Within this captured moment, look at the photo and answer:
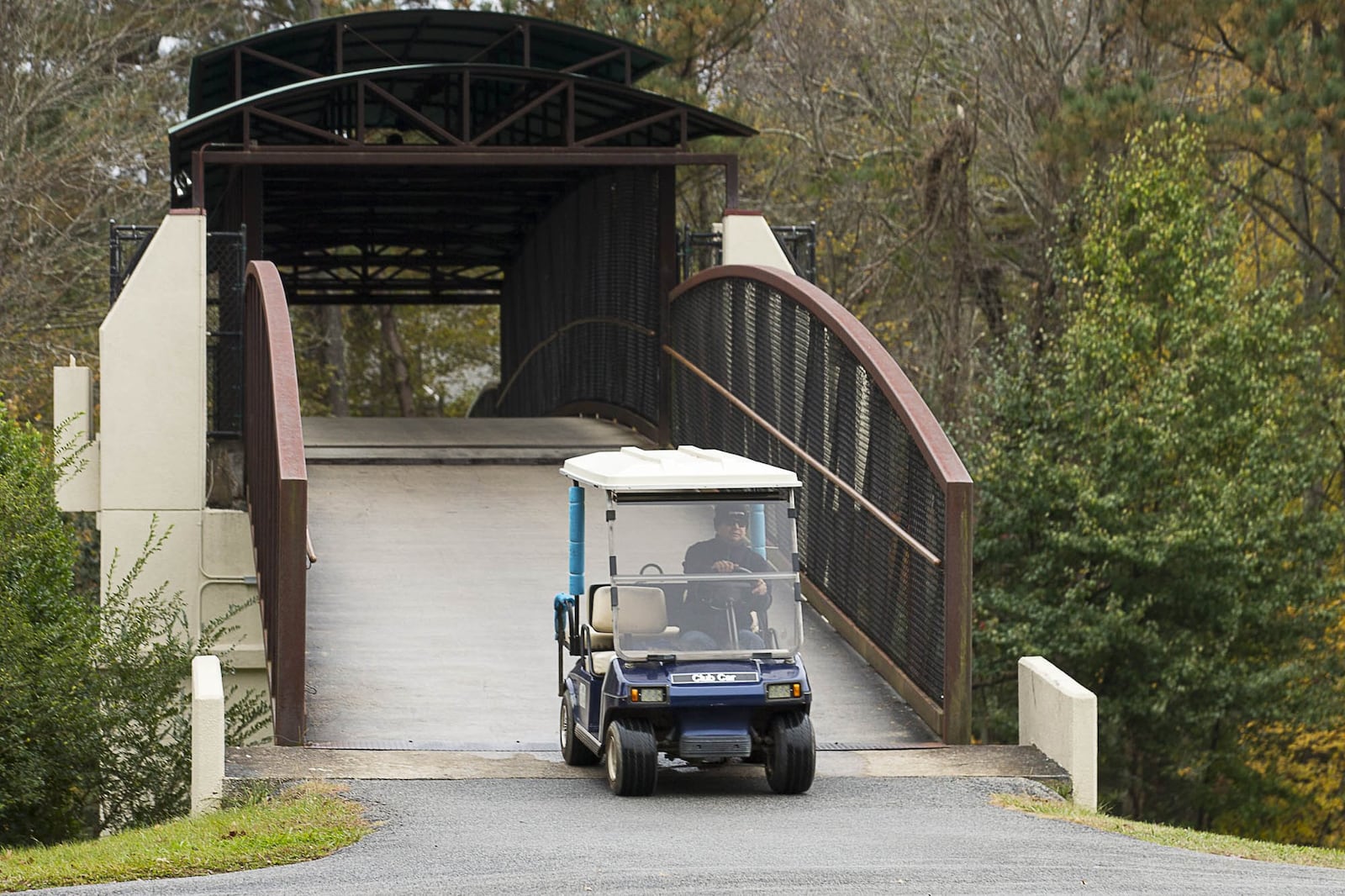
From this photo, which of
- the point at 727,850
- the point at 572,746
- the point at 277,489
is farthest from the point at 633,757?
the point at 277,489

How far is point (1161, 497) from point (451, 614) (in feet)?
45.1

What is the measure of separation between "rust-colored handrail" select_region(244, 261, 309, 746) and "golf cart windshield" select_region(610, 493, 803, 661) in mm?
2331

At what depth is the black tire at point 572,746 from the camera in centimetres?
1051

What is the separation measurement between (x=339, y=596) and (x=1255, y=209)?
2280 cm

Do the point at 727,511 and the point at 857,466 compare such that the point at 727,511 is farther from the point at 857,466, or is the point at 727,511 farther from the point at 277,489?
the point at 857,466

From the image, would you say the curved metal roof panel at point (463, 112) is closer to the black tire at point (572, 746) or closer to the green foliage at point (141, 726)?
the green foliage at point (141, 726)

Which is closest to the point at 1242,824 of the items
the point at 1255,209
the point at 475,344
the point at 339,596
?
the point at 1255,209

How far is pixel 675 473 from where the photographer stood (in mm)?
9898

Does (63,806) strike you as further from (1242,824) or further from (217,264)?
(1242,824)

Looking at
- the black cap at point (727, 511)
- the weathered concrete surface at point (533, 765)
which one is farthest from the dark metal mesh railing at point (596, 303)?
the black cap at point (727, 511)

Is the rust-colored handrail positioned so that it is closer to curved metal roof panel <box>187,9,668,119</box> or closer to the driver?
the driver

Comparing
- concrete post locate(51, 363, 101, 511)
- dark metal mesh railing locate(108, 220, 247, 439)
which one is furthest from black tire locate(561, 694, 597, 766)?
dark metal mesh railing locate(108, 220, 247, 439)

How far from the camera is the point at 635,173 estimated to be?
72.6ft

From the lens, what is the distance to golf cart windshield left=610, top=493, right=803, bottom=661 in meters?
9.82
